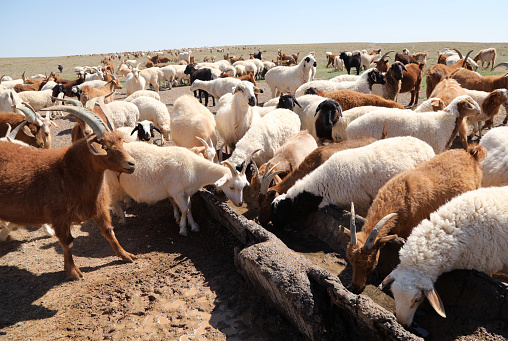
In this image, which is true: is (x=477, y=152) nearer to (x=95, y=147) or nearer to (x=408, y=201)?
(x=408, y=201)

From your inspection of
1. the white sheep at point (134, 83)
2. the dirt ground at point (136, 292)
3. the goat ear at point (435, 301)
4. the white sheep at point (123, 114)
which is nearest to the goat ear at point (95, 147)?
the dirt ground at point (136, 292)

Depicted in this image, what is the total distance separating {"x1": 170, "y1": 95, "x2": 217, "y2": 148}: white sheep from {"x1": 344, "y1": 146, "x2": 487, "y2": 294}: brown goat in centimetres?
476

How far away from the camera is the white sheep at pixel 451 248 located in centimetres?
342

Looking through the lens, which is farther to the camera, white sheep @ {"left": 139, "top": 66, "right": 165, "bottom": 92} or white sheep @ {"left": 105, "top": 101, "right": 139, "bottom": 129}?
white sheep @ {"left": 139, "top": 66, "right": 165, "bottom": 92}

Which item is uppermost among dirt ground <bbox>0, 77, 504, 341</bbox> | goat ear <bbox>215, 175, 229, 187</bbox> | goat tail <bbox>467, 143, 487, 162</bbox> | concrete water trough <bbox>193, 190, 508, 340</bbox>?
goat tail <bbox>467, 143, 487, 162</bbox>

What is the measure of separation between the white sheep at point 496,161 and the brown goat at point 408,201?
577mm

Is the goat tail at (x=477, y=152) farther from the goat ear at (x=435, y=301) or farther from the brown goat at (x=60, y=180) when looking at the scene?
the brown goat at (x=60, y=180)

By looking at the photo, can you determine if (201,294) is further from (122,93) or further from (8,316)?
(122,93)

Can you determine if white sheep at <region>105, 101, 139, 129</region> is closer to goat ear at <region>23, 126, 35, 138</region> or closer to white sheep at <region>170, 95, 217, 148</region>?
goat ear at <region>23, 126, 35, 138</region>

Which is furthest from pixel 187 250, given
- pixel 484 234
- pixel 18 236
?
pixel 484 234

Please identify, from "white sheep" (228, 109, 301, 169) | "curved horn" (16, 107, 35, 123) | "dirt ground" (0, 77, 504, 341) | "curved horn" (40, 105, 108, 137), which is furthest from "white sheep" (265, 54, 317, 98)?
"curved horn" (40, 105, 108, 137)

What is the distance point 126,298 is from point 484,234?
4.02 m

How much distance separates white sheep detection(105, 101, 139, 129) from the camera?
10227mm

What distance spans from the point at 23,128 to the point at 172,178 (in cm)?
508
